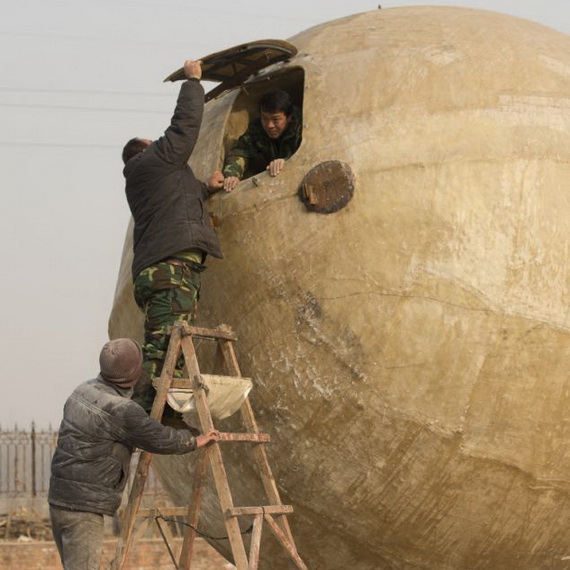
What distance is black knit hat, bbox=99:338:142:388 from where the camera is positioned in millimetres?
5984

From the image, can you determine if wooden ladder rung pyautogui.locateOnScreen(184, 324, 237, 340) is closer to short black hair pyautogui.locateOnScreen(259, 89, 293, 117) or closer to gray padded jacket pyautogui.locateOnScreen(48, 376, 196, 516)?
gray padded jacket pyautogui.locateOnScreen(48, 376, 196, 516)

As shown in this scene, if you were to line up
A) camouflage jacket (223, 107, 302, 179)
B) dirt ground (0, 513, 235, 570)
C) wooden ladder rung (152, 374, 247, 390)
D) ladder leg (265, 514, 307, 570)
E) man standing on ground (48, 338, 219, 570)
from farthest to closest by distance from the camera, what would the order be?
dirt ground (0, 513, 235, 570) < camouflage jacket (223, 107, 302, 179) < wooden ladder rung (152, 374, 247, 390) < ladder leg (265, 514, 307, 570) < man standing on ground (48, 338, 219, 570)

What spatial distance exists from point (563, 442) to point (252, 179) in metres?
2.30

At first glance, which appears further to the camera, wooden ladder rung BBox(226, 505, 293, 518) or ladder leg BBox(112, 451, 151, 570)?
ladder leg BBox(112, 451, 151, 570)

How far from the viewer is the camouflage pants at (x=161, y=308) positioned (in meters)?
6.46

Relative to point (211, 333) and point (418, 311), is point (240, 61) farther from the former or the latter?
point (418, 311)

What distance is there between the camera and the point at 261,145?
23.7 ft

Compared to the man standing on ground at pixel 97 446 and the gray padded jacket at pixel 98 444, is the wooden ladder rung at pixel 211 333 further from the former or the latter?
the gray padded jacket at pixel 98 444

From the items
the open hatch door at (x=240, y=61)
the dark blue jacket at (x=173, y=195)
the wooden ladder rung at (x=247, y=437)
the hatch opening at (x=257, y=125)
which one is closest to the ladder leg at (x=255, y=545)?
the wooden ladder rung at (x=247, y=437)

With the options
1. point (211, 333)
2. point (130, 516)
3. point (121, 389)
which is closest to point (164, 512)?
point (130, 516)

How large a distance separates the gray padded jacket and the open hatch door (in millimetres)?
2187

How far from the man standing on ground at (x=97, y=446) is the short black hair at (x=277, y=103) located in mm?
1856

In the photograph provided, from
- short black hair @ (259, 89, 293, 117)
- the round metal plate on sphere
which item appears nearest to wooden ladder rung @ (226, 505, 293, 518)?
the round metal plate on sphere

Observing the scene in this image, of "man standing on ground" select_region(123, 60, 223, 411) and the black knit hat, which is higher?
"man standing on ground" select_region(123, 60, 223, 411)
